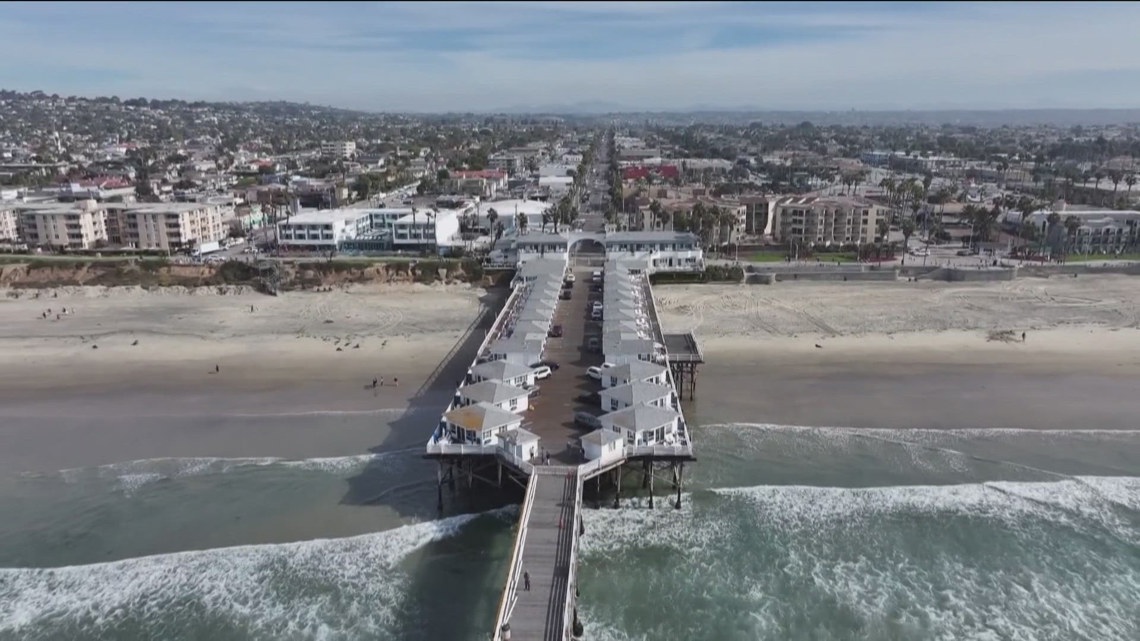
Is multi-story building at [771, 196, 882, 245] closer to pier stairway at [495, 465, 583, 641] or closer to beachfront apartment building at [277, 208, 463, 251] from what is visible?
beachfront apartment building at [277, 208, 463, 251]

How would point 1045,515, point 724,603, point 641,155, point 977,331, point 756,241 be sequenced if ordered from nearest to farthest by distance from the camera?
1. point 724,603
2. point 1045,515
3. point 977,331
4. point 756,241
5. point 641,155

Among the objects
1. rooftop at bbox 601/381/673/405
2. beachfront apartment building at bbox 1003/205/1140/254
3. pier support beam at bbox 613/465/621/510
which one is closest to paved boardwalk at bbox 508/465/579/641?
pier support beam at bbox 613/465/621/510

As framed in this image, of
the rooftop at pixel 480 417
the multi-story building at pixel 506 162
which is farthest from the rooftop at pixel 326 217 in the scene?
the multi-story building at pixel 506 162

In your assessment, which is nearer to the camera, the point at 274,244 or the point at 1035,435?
the point at 1035,435

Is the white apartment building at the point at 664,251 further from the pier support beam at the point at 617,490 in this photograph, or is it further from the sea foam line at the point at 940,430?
the pier support beam at the point at 617,490

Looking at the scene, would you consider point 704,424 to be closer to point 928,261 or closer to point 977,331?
point 977,331

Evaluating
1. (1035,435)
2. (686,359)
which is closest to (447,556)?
(686,359)
